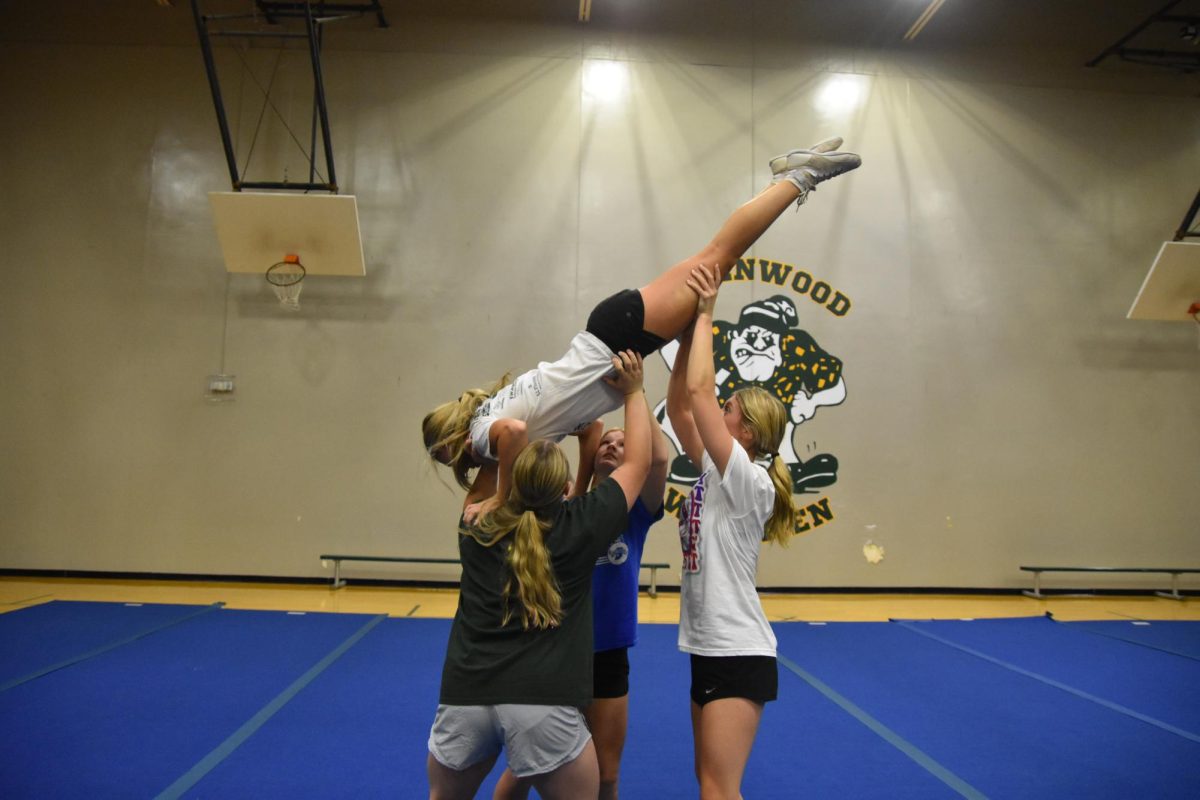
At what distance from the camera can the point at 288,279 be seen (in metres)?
6.53

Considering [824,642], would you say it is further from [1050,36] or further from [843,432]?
[1050,36]

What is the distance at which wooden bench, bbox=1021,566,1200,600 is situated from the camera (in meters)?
6.57

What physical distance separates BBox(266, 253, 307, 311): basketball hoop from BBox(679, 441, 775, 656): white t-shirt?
212 inches

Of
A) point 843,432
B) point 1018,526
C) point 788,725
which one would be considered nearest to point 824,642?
point 788,725

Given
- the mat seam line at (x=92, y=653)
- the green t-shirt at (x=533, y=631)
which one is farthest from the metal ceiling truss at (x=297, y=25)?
the green t-shirt at (x=533, y=631)

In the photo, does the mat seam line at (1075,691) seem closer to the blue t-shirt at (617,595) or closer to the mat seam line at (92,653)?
the blue t-shirt at (617,595)

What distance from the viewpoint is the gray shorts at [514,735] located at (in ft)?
4.62

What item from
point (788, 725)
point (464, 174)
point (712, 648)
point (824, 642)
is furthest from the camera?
point (464, 174)

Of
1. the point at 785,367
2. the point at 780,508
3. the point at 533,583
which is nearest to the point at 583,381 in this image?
the point at 780,508

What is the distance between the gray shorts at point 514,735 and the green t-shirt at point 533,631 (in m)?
0.02

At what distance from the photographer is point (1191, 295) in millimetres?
6473

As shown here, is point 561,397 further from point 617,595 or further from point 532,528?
point 532,528

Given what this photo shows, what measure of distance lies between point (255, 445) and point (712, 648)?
5.99 metres

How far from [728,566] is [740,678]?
0.90 ft
